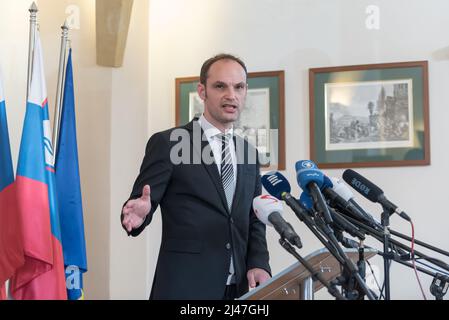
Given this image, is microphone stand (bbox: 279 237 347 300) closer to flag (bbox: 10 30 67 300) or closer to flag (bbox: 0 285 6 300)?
flag (bbox: 10 30 67 300)

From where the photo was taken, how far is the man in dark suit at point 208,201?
7.36ft

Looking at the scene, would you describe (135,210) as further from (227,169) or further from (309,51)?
(309,51)

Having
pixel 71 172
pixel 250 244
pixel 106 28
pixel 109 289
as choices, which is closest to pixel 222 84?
pixel 250 244

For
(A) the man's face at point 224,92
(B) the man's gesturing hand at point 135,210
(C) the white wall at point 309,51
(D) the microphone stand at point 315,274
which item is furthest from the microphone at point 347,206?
(C) the white wall at point 309,51

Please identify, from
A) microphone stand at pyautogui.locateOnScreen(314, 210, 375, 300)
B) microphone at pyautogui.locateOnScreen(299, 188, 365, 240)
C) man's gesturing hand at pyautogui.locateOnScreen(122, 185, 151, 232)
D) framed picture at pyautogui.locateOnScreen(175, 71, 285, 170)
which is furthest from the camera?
framed picture at pyautogui.locateOnScreen(175, 71, 285, 170)

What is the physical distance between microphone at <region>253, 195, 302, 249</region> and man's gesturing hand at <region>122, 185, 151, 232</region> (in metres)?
0.47

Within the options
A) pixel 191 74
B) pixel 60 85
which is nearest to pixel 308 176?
pixel 60 85

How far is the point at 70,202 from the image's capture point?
323 centimetres

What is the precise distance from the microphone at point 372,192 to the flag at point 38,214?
150 cm

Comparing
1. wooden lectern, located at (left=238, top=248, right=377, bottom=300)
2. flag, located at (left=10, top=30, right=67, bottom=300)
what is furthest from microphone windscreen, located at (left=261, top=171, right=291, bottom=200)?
flag, located at (left=10, top=30, right=67, bottom=300)

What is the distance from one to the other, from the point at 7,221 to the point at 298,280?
64.9 inches

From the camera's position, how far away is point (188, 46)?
4105 mm

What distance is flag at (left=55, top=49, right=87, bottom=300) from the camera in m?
3.14
